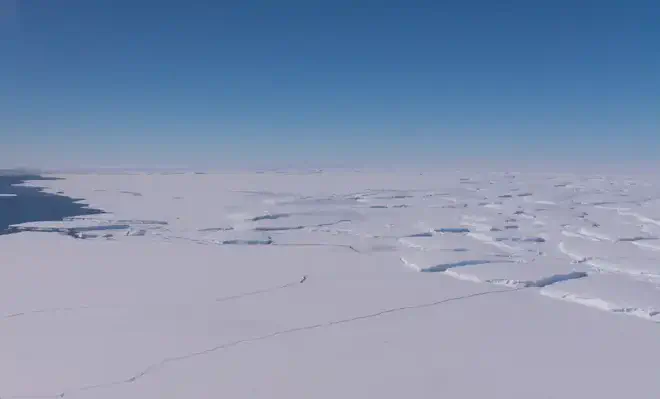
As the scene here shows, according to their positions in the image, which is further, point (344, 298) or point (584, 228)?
point (584, 228)

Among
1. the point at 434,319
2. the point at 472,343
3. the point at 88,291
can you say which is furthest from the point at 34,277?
the point at 472,343

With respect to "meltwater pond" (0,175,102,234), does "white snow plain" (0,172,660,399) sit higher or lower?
lower

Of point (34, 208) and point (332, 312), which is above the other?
point (34, 208)

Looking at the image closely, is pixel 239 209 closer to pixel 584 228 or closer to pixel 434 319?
pixel 584 228

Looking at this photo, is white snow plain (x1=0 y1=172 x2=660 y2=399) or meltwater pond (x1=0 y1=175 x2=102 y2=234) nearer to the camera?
white snow plain (x1=0 y1=172 x2=660 y2=399)

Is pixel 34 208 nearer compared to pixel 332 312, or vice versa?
pixel 332 312
